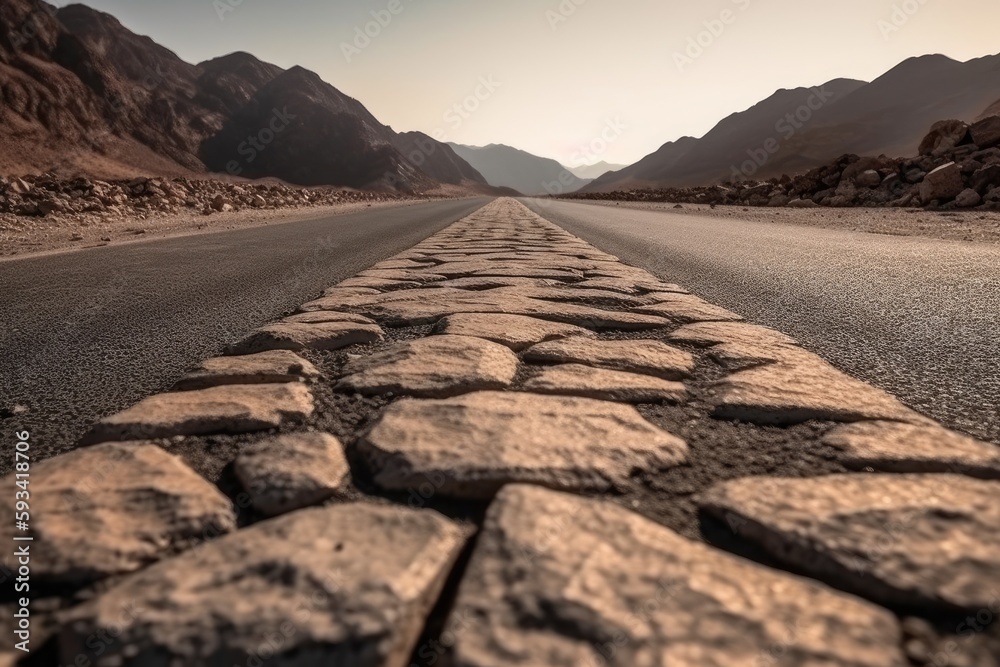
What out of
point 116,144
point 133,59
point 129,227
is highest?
point 133,59

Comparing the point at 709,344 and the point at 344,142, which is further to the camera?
the point at 344,142

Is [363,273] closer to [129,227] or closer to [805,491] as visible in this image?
[805,491]

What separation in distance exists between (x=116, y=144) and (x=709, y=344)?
44.1 m

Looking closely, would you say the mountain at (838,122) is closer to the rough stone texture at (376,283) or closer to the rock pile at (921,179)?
the rock pile at (921,179)

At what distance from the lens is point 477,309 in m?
2.31

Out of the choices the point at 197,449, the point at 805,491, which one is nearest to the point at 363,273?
the point at 197,449

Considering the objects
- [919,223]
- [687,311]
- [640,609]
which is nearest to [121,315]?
[687,311]

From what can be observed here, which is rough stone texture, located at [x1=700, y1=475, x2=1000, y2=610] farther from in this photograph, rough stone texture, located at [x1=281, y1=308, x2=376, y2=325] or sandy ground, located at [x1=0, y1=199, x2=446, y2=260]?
sandy ground, located at [x1=0, y1=199, x2=446, y2=260]

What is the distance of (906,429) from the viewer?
116 centimetres

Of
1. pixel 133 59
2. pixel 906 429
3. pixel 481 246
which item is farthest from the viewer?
pixel 133 59

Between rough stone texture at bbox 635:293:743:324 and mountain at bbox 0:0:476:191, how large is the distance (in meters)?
33.4

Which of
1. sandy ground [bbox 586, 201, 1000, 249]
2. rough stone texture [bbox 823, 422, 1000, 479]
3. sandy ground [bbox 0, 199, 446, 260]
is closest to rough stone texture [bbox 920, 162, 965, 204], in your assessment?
sandy ground [bbox 586, 201, 1000, 249]

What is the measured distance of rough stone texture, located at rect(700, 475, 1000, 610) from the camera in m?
0.68

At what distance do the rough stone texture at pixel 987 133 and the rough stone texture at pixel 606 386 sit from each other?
1368cm
